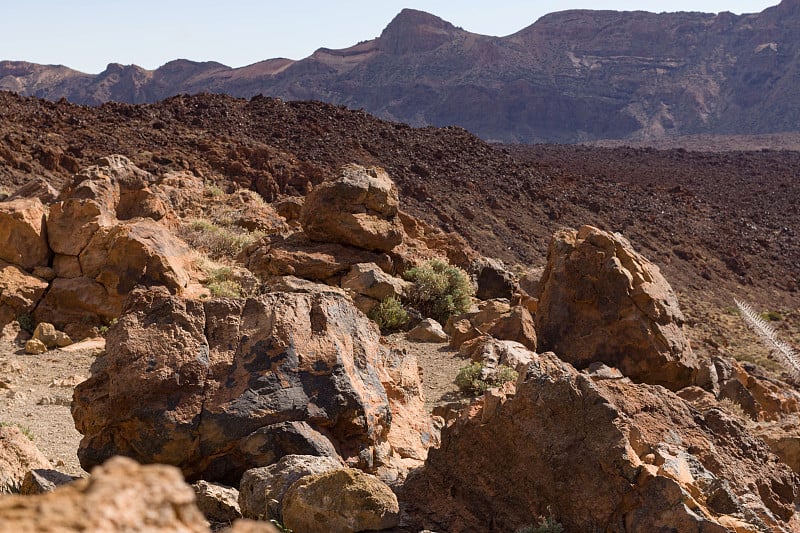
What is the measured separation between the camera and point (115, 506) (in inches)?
62.7

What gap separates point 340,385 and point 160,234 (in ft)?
18.5

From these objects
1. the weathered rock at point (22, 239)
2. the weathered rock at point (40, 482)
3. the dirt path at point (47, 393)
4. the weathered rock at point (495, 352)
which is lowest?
the weathered rock at point (495, 352)

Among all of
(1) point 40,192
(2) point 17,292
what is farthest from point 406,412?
(1) point 40,192

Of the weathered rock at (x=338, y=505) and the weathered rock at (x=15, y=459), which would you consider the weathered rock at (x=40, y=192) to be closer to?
the weathered rock at (x=15, y=459)

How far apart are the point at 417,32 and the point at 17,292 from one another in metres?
110

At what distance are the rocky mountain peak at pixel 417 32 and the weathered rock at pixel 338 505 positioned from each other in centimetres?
11399

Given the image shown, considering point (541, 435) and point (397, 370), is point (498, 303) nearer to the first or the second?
point (397, 370)

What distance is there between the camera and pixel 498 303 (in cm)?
1171

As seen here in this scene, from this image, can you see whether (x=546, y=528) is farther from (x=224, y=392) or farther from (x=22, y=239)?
(x=22, y=239)

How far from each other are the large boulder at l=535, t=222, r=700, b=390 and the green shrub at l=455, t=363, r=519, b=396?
1589 millimetres

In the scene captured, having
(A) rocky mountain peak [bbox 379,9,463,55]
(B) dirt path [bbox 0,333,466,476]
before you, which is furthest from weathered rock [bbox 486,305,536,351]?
(A) rocky mountain peak [bbox 379,9,463,55]

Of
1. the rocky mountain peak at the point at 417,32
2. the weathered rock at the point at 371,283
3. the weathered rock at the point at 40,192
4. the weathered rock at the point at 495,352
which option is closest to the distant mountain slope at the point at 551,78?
the rocky mountain peak at the point at 417,32

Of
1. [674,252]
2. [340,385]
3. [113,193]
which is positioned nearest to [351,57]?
[674,252]

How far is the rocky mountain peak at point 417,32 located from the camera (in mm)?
114312
